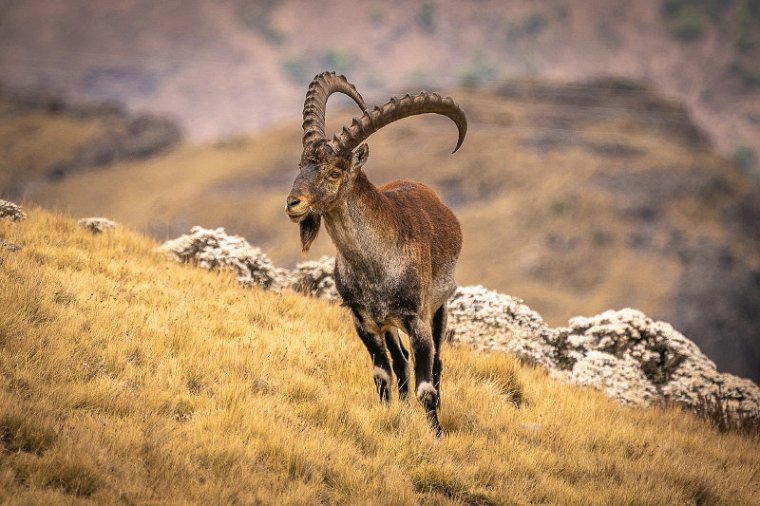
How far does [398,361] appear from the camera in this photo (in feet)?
34.1

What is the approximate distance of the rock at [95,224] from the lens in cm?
1557

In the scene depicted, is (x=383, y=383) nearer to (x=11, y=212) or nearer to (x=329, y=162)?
(x=329, y=162)

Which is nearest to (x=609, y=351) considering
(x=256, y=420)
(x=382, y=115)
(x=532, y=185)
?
Answer: (x=382, y=115)

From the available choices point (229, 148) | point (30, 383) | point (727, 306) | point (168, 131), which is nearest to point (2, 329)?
point (30, 383)

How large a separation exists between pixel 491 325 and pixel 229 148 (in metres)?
131

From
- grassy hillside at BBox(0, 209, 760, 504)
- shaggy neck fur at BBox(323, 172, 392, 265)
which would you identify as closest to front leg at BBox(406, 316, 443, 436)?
grassy hillside at BBox(0, 209, 760, 504)

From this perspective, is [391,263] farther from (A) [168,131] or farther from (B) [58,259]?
(A) [168,131]

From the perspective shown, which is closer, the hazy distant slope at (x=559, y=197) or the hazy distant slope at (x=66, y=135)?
the hazy distant slope at (x=559, y=197)

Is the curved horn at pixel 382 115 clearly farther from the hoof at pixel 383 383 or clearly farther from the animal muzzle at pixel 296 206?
the hoof at pixel 383 383

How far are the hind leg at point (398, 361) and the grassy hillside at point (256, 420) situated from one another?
14.2 inches

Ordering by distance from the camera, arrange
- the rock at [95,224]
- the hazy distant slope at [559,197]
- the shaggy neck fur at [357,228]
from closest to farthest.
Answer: the shaggy neck fur at [357,228]
the rock at [95,224]
the hazy distant slope at [559,197]

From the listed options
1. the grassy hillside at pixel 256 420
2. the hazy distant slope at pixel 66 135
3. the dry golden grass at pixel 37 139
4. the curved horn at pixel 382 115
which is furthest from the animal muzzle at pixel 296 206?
the hazy distant slope at pixel 66 135

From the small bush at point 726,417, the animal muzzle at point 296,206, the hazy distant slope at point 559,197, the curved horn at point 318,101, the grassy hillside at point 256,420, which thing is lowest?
the grassy hillside at point 256,420

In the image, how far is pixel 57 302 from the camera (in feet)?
34.8
